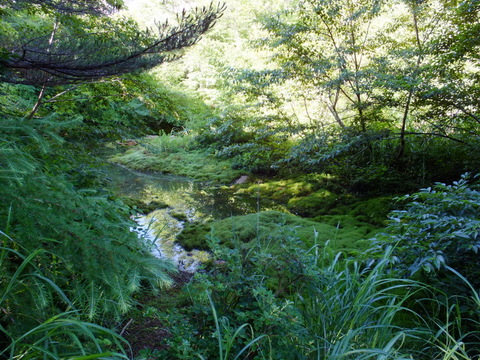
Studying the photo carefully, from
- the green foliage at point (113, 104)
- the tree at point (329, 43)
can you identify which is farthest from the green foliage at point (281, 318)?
the tree at point (329, 43)

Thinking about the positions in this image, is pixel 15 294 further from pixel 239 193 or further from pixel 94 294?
pixel 239 193

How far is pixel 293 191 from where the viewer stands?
6.28 m

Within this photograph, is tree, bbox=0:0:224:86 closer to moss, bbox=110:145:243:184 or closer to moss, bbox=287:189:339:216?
moss, bbox=287:189:339:216

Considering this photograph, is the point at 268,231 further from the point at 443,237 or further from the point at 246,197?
the point at 246,197

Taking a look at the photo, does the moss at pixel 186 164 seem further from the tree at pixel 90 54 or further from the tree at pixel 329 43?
the tree at pixel 90 54

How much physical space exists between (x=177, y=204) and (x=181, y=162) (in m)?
3.97

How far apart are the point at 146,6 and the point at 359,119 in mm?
15738

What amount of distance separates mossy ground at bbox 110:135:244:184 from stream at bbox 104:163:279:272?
44 cm

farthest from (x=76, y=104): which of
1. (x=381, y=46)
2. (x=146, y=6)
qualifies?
(x=146, y=6)

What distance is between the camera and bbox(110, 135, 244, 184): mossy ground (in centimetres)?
834

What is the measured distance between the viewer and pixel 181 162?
969cm

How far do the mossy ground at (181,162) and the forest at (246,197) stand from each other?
0.11 metres

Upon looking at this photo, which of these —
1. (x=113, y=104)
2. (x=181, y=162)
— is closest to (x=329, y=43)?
(x=113, y=104)

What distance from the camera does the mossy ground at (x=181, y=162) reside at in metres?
8.34
